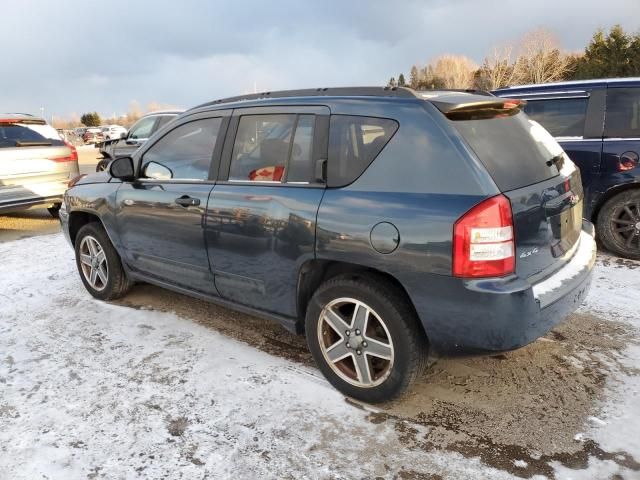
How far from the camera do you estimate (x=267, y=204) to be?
3104 millimetres

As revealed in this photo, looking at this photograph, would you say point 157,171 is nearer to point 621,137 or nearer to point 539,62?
point 621,137

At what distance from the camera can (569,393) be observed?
2961mm

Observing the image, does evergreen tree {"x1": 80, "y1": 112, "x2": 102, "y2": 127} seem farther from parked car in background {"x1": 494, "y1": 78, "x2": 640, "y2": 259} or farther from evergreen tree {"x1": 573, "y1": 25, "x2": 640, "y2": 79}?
parked car in background {"x1": 494, "y1": 78, "x2": 640, "y2": 259}

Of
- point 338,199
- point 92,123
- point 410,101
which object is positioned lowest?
point 338,199

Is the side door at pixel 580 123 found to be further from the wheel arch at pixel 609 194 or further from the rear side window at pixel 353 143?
the rear side window at pixel 353 143

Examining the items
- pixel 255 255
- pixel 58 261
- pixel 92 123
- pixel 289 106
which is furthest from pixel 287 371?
pixel 92 123

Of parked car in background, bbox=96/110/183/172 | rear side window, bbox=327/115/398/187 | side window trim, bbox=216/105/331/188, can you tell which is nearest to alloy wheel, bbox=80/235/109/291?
side window trim, bbox=216/105/331/188

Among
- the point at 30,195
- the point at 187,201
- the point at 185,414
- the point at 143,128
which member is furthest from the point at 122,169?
the point at 143,128

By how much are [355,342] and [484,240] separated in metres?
0.95

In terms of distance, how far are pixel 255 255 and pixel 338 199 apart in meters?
0.74

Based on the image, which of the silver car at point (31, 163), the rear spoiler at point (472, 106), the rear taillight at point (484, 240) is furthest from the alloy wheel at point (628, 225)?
the silver car at point (31, 163)

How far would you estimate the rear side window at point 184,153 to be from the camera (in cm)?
363

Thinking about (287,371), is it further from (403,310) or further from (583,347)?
(583,347)

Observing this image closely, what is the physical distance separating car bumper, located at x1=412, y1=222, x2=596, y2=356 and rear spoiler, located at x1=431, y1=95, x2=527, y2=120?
0.89 meters
